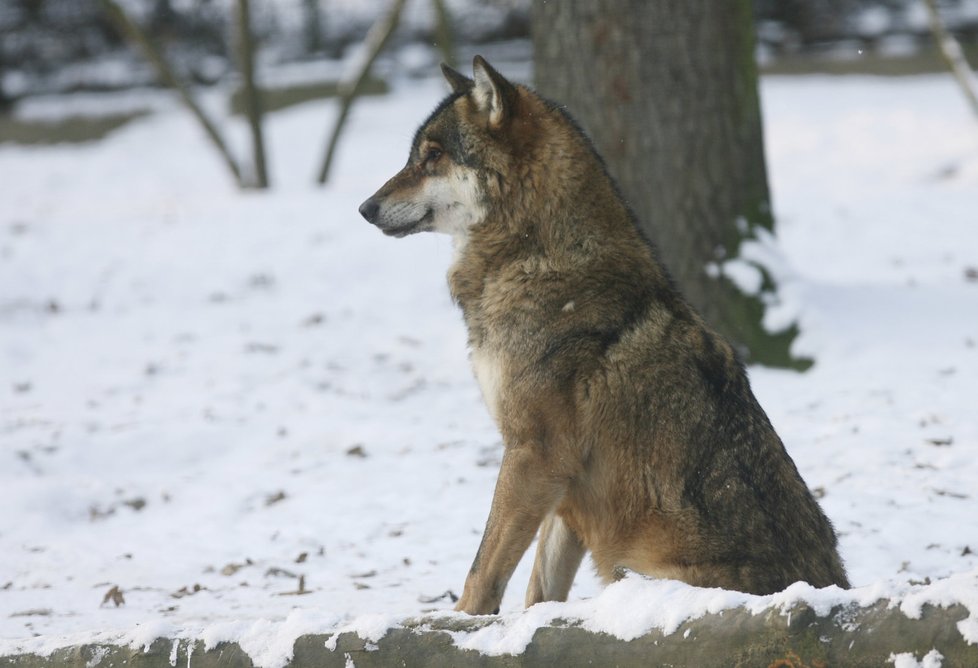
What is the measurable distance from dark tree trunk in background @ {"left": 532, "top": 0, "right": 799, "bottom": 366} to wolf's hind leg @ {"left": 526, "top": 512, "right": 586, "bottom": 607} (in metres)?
3.08

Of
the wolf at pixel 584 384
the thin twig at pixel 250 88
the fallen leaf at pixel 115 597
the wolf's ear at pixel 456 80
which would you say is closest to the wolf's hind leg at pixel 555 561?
the wolf at pixel 584 384

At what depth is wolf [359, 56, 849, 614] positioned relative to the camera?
11.8 feet

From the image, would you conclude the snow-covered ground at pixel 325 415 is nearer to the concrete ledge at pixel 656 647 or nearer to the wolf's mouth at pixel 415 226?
the concrete ledge at pixel 656 647

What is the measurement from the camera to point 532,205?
4172mm

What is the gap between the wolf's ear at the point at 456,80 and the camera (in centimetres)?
435

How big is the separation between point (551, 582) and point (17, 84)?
61.6 ft

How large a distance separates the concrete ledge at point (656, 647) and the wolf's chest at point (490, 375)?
104cm

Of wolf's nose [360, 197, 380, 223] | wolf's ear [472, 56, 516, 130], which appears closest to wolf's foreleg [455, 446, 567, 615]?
wolf's nose [360, 197, 380, 223]

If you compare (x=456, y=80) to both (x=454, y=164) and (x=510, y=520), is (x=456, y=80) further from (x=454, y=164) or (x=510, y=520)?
(x=510, y=520)

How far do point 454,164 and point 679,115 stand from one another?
300cm

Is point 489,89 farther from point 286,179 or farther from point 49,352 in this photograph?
point 286,179

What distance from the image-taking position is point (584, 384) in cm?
378

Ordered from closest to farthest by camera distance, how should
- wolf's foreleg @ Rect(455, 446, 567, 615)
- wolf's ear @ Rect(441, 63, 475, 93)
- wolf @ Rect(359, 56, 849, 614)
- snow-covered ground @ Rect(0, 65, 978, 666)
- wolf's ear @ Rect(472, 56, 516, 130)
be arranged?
wolf @ Rect(359, 56, 849, 614) → wolf's foreleg @ Rect(455, 446, 567, 615) → wolf's ear @ Rect(472, 56, 516, 130) → wolf's ear @ Rect(441, 63, 475, 93) → snow-covered ground @ Rect(0, 65, 978, 666)

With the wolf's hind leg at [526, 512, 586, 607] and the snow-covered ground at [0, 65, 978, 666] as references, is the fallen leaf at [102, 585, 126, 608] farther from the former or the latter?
the wolf's hind leg at [526, 512, 586, 607]
